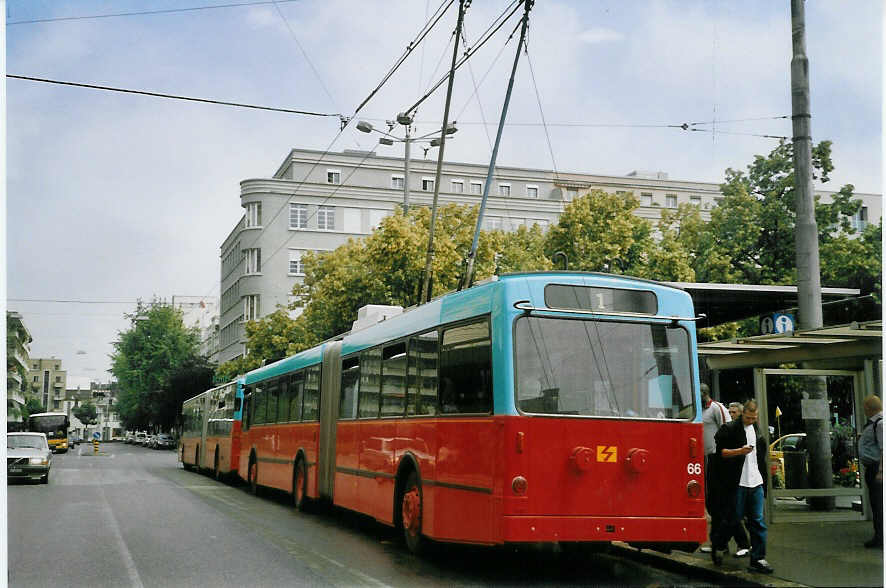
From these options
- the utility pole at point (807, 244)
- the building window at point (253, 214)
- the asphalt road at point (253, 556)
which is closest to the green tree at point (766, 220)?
the utility pole at point (807, 244)

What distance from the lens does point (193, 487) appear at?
25672 millimetres

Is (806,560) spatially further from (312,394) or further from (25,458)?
(25,458)

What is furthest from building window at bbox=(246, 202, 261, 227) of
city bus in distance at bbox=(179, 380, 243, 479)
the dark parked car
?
the dark parked car

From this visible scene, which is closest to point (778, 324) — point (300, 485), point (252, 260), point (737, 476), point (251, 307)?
point (737, 476)

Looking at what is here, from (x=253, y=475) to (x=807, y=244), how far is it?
13.8m

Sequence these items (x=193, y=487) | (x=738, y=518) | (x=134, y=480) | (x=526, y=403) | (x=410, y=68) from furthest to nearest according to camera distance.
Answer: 1. (x=134, y=480)
2. (x=193, y=487)
3. (x=410, y=68)
4. (x=738, y=518)
5. (x=526, y=403)

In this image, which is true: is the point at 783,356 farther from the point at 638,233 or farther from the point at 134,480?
the point at 638,233

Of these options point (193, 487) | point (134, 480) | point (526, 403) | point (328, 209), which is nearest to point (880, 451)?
point (526, 403)

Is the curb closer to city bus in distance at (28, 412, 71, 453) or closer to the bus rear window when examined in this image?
the bus rear window

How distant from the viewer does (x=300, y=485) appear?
58.7 ft

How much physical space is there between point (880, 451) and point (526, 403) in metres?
4.41

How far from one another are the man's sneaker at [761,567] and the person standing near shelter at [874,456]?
6.80ft

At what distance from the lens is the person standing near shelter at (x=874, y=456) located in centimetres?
1098

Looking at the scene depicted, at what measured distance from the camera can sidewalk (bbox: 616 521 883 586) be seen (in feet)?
29.8
